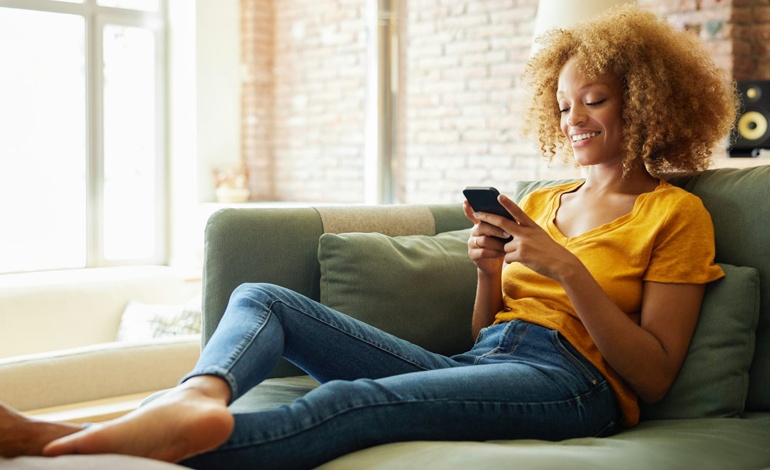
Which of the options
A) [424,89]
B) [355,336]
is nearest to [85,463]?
[355,336]

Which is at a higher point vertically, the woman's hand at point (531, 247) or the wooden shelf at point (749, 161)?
the wooden shelf at point (749, 161)

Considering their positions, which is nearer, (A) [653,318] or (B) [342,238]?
(A) [653,318]

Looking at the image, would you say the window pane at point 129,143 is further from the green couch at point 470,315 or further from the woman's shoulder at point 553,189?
the woman's shoulder at point 553,189

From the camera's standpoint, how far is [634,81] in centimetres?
165

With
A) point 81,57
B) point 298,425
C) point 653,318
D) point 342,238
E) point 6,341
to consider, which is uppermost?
point 81,57

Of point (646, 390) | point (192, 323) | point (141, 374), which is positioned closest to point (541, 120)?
point (646, 390)

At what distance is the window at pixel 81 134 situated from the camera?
15.7ft

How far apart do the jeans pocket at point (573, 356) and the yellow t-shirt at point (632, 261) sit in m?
0.01

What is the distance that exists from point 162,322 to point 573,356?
1.94 metres

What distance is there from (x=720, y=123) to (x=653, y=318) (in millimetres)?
561

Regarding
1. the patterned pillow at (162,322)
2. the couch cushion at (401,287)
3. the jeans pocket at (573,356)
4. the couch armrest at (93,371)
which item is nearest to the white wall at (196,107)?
the patterned pillow at (162,322)

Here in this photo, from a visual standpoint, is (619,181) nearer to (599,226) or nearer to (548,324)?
(599,226)

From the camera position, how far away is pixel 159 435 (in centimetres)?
106

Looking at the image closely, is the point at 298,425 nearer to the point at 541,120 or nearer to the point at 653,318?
the point at 653,318
